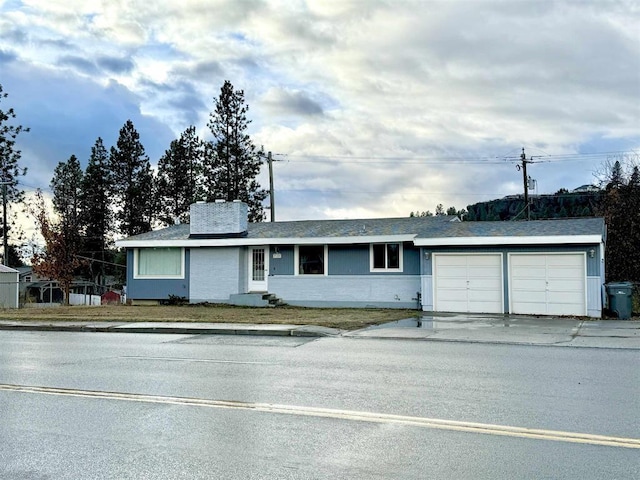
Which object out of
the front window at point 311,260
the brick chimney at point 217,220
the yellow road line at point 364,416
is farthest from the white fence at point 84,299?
the yellow road line at point 364,416

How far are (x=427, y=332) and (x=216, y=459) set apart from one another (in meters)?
11.5

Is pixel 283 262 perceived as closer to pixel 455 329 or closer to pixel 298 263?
pixel 298 263

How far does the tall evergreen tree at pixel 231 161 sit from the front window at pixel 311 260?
71.2ft

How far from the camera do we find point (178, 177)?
54.0 m

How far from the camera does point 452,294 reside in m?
23.5

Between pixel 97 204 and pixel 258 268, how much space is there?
112 feet

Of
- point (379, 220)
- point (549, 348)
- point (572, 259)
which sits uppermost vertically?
point (379, 220)

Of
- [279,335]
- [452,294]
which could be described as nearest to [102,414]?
[279,335]

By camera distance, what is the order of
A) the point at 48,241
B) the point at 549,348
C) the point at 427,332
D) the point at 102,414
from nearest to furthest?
the point at 102,414 < the point at 549,348 < the point at 427,332 < the point at 48,241

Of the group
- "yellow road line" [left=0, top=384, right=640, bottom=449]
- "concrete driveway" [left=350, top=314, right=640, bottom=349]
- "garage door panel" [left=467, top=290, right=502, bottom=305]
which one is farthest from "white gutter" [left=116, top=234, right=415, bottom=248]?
"yellow road line" [left=0, top=384, right=640, bottom=449]

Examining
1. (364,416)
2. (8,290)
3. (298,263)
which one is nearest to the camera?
(364,416)

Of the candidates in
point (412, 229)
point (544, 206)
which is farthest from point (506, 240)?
point (544, 206)

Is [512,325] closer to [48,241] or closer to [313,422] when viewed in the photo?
[313,422]

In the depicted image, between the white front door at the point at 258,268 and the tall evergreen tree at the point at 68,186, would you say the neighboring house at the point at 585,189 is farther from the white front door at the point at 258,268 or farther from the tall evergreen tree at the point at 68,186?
the tall evergreen tree at the point at 68,186
